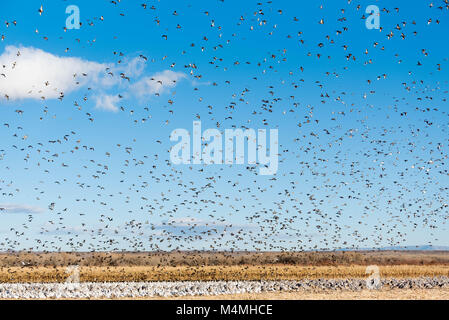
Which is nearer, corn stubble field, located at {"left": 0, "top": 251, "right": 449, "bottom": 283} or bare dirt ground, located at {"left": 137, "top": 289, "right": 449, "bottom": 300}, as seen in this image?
bare dirt ground, located at {"left": 137, "top": 289, "right": 449, "bottom": 300}

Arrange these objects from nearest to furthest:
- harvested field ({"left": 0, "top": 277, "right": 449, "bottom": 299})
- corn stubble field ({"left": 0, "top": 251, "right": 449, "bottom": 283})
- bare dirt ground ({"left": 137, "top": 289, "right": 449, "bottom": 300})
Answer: bare dirt ground ({"left": 137, "top": 289, "right": 449, "bottom": 300}) → harvested field ({"left": 0, "top": 277, "right": 449, "bottom": 299}) → corn stubble field ({"left": 0, "top": 251, "right": 449, "bottom": 283})

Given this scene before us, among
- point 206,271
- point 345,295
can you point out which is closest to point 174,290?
point 345,295

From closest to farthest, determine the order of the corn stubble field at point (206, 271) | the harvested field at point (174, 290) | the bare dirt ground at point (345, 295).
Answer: the bare dirt ground at point (345, 295), the harvested field at point (174, 290), the corn stubble field at point (206, 271)

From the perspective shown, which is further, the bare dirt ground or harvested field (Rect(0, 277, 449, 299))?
harvested field (Rect(0, 277, 449, 299))

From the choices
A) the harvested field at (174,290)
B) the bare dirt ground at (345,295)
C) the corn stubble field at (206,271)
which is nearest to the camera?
the bare dirt ground at (345,295)

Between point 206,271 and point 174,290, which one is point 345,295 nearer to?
point 174,290

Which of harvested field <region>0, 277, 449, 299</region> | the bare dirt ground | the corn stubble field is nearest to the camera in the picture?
the bare dirt ground

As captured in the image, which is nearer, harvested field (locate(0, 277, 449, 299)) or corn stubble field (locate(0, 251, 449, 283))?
harvested field (locate(0, 277, 449, 299))

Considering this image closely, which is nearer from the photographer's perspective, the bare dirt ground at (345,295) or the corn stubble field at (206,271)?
the bare dirt ground at (345,295)

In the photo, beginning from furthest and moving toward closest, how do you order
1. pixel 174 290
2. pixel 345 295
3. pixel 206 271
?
pixel 206 271, pixel 174 290, pixel 345 295
